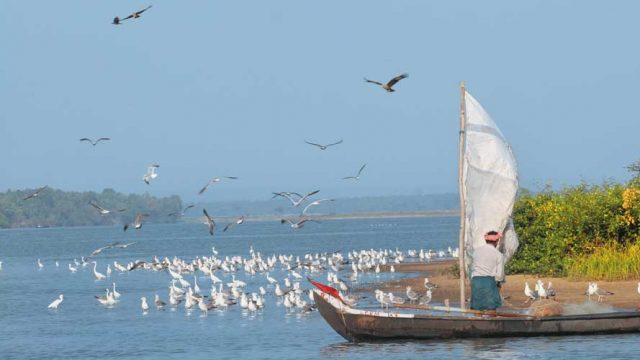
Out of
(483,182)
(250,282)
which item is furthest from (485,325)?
(250,282)

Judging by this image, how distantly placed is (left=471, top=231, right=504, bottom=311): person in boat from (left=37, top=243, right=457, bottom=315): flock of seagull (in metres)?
7.09

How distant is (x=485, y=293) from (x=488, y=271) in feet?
2.30

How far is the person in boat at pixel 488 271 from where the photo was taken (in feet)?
88.1

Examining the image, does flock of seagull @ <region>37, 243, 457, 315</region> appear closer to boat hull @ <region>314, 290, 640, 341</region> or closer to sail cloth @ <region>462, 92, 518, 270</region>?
boat hull @ <region>314, 290, 640, 341</region>

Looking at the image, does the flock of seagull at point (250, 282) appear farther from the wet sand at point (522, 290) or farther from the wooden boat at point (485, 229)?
the wooden boat at point (485, 229)

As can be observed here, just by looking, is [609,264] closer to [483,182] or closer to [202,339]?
[202,339]

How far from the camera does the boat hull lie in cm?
2750

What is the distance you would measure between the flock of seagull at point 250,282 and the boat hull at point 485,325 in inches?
242

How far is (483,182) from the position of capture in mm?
27812

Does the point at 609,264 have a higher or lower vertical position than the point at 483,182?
lower

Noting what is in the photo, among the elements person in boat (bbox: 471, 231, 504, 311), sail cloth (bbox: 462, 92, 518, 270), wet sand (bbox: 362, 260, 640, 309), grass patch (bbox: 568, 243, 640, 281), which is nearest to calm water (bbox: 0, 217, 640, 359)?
person in boat (bbox: 471, 231, 504, 311)

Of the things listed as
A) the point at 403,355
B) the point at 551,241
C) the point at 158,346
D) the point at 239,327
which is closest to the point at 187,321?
the point at 239,327

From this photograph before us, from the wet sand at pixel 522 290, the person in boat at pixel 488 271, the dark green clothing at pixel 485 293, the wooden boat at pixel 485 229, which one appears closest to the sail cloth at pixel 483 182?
the wooden boat at pixel 485 229

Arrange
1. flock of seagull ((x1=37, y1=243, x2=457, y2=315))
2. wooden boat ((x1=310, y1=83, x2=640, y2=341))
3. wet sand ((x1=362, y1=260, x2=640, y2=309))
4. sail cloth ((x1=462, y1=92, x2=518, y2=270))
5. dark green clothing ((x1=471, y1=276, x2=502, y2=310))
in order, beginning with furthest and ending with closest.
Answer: flock of seagull ((x1=37, y1=243, x2=457, y2=315))
wet sand ((x1=362, y1=260, x2=640, y2=309))
sail cloth ((x1=462, y1=92, x2=518, y2=270))
wooden boat ((x1=310, y1=83, x2=640, y2=341))
dark green clothing ((x1=471, y1=276, x2=502, y2=310))
